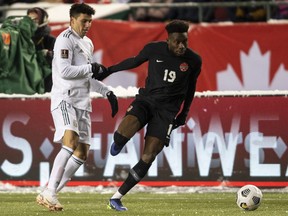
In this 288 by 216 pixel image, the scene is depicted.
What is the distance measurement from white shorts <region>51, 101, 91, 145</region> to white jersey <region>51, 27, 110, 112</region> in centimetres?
5

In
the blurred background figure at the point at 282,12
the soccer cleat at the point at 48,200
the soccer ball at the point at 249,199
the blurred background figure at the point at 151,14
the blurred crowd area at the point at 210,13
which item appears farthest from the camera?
the blurred background figure at the point at 151,14

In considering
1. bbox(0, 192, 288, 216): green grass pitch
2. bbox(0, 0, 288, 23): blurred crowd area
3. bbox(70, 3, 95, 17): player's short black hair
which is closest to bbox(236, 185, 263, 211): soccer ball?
bbox(0, 192, 288, 216): green grass pitch

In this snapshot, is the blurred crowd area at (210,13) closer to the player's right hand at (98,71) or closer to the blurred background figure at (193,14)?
the blurred background figure at (193,14)

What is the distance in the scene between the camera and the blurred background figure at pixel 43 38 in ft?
60.6

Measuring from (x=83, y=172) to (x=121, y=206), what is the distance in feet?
10.8

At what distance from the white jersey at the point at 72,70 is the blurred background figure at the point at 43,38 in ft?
15.1

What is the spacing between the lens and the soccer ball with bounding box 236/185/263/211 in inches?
536

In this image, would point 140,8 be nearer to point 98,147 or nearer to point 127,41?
point 127,41

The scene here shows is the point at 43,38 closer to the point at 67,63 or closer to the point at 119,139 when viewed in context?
the point at 67,63

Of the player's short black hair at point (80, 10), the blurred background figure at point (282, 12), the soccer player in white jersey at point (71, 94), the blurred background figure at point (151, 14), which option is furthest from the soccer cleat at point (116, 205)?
the blurred background figure at point (151, 14)

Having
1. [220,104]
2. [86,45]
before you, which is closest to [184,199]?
[220,104]

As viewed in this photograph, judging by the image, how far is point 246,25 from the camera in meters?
20.0

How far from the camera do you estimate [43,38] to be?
1858 centimetres

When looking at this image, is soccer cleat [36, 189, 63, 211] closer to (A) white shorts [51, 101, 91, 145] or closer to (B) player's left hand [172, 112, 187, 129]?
(A) white shorts [51, 101, 91, 145]
